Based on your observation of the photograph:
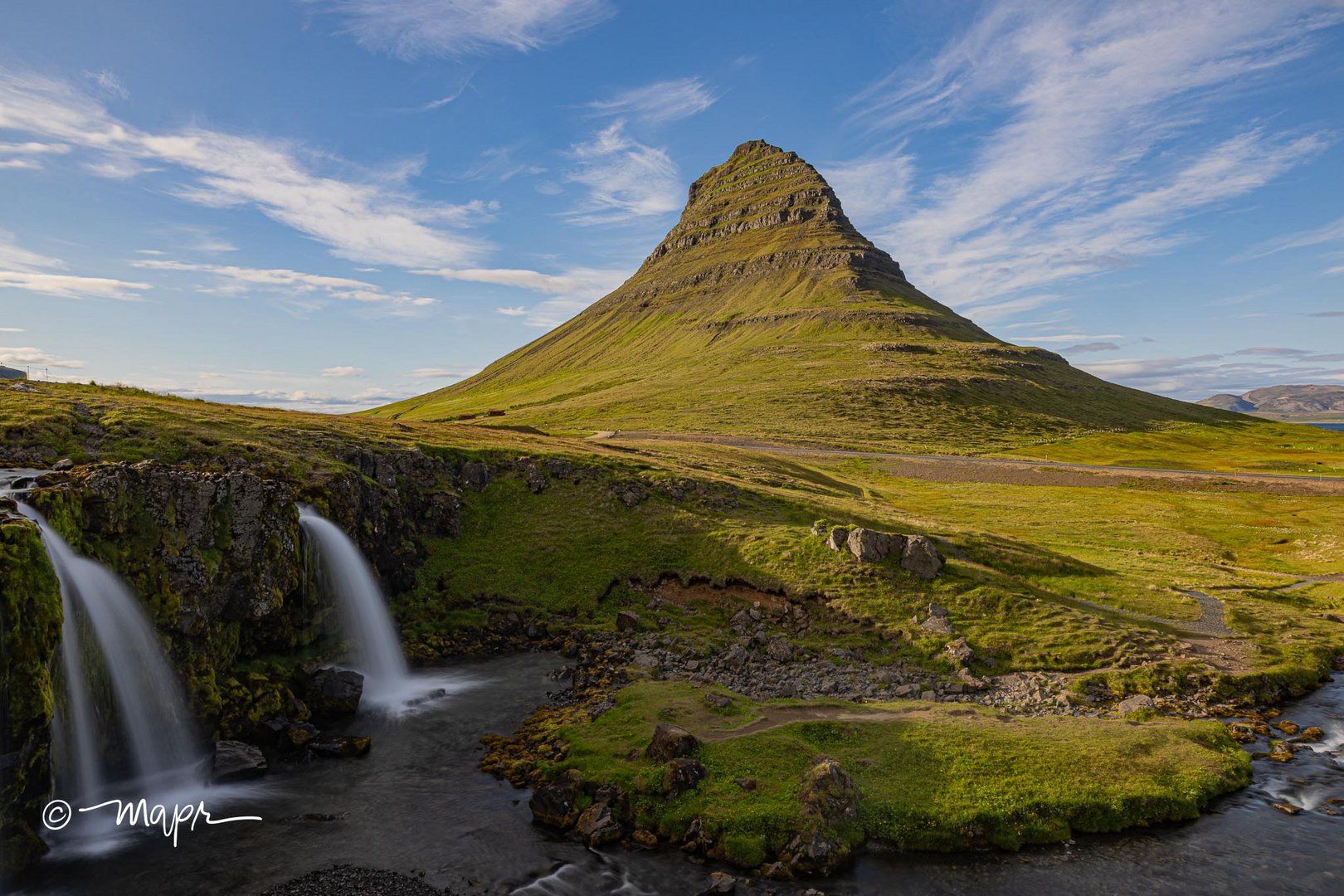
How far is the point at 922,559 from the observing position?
4362cm

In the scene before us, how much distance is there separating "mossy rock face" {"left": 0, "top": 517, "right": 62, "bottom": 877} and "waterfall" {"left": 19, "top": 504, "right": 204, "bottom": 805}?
146 centimetres

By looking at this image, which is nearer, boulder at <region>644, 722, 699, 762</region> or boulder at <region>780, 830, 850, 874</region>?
boulder at <region>780, 830, 850, 874</region>

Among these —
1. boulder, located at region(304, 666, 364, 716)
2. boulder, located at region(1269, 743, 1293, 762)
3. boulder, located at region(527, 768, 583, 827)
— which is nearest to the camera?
boulder, located at region(527, 768, 583, 827)

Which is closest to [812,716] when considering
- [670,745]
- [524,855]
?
[670,745]

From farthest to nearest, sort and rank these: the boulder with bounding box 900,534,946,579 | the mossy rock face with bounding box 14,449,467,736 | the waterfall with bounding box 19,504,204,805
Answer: the boulder with bounding box 900,534,946,579 → the mossy rock face with bounding box 14,449,467,736 → the waterfall with bounding box 19,504,204,805

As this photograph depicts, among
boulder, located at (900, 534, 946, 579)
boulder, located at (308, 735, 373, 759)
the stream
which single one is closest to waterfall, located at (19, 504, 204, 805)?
the stream

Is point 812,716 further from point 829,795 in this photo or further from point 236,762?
point 236,762

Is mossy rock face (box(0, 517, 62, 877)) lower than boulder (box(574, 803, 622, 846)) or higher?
higher

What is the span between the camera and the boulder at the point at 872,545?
4412 centimetres

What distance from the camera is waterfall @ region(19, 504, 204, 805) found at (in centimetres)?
2369

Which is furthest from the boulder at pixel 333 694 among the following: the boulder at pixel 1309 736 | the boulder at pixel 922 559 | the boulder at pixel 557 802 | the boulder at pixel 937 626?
the boulder at pixel 1309 736

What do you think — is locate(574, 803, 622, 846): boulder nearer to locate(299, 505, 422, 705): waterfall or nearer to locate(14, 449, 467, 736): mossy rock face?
locate(299, 505, 422, 705): waterfall

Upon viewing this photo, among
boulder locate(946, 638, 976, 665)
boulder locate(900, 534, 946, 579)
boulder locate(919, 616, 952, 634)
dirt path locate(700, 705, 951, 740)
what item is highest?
boulder locate(900, 534, 946, 579)

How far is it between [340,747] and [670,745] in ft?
46.8
